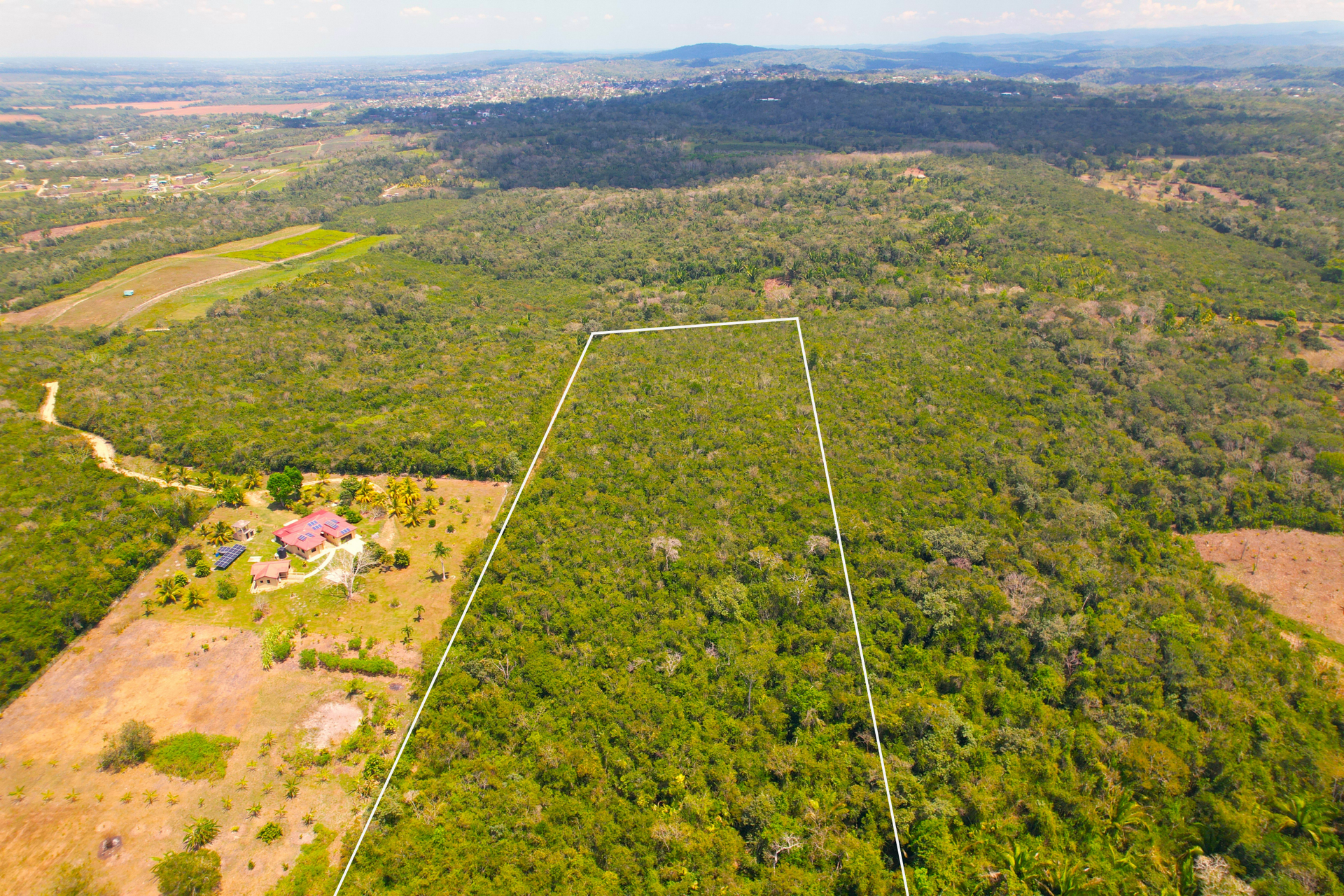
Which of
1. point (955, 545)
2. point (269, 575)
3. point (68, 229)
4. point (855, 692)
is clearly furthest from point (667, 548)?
point (68, 229)

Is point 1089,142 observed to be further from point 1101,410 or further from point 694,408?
point 694,408

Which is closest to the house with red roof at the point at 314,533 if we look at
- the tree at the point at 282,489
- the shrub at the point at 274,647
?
the tree at the point at 282,489

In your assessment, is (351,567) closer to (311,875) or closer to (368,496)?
(368,496)

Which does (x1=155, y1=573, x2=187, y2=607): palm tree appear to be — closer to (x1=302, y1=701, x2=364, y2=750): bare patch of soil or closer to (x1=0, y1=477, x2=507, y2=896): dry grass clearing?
(x1=0, y1=477, x2=507, y2=896): dry grass clearing

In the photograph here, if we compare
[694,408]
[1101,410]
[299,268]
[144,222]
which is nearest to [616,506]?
[694,408]

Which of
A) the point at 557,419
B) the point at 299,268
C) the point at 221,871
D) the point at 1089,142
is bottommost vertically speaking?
the point at 221,871
